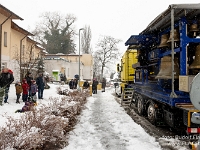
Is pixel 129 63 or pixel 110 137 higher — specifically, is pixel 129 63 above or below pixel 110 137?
above

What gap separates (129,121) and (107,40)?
151 feet

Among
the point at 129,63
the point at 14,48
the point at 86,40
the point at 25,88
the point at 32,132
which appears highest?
the point at 86,40

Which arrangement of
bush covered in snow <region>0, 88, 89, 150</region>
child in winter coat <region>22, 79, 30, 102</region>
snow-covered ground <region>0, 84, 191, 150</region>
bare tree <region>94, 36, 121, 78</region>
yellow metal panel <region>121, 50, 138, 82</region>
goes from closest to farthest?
bush covered in snow <region>0, 88, 89, 150</region>, snow-covered ground <region>0, 84, 191, 150</region>, child in winter coat <region>22, 79, 30, 102</region>, yellow metal panel <region>121, 50, 138, 82</region>, bare tree <region>94, 36, 121, 78</region>

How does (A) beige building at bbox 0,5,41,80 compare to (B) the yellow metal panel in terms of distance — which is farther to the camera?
(A) beige building at bbox 0,5,41,80

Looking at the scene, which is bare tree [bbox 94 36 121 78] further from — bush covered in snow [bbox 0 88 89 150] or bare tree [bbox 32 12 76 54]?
bush covered in snow [bbox 0 88 89 150]

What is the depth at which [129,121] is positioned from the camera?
910 cm

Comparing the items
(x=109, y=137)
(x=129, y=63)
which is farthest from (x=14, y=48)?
(x=109, y=137)

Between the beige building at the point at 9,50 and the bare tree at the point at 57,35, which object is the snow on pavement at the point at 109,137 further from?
the bare tree at the point at 57,35

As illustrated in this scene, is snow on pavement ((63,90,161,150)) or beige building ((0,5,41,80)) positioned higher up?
beige building ((0,5,41,80))

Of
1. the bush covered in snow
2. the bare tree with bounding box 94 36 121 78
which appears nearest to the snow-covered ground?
the bush covered in snow

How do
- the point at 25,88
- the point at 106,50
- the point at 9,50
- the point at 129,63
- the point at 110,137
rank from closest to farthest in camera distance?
the point at 110,137
the point at 25,88
the point at 129,63
the point at 9,50
the point at 106,50

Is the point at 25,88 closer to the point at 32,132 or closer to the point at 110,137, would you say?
the point at 110,137

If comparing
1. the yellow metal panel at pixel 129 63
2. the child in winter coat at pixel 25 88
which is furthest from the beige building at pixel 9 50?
the yellow metal panel at pixel 129 63

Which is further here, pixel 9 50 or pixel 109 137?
pixel 9 50
